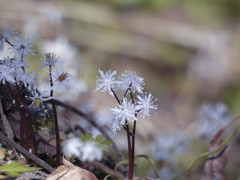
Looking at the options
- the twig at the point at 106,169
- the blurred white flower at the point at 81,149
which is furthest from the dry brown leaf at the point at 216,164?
the blurred white flower at the point at 81,149

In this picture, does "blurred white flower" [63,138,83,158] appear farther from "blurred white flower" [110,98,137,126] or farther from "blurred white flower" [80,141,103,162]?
"blurred white flower" [110,98,137,126]

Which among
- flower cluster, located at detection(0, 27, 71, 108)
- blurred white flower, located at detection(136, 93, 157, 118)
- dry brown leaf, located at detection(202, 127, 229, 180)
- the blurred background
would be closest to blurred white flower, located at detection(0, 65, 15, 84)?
flower cluster, located at detection(0, 27, 71, 108)

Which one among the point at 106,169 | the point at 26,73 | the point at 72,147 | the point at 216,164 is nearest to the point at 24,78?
the point at 26,73

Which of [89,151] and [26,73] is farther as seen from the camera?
[89,151]

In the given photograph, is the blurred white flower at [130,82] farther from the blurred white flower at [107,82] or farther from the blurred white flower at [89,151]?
the blurred white flower at [89,151]

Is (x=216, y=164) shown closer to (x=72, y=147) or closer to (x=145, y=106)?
(x=72, y=147)
